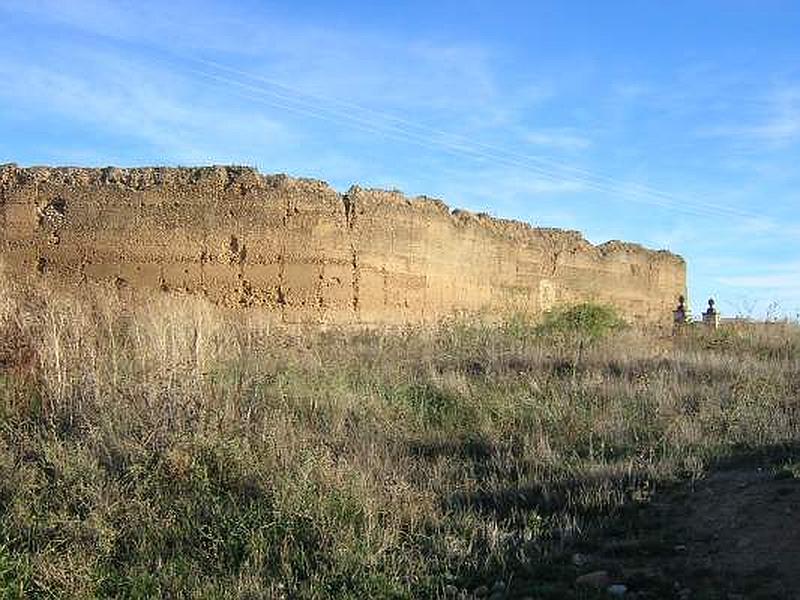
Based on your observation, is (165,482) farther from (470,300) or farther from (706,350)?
(470,300)

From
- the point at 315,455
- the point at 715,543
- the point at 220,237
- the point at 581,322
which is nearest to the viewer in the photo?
the point at 715,543

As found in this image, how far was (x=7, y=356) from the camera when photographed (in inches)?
312

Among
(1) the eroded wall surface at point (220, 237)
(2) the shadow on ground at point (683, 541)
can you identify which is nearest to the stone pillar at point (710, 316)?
(1) the eroded wall surface at point (220, 237)

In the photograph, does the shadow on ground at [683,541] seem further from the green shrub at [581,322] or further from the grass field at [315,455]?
the green shrub at [581,322]

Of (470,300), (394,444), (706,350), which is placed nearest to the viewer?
(394,444)

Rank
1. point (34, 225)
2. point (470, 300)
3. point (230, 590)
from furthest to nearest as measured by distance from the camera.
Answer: point (470, 300), point (34, 225), point (230, 590)

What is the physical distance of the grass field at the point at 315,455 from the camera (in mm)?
4660

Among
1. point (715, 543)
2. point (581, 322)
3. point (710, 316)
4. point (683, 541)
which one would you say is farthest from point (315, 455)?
point (710, 316)

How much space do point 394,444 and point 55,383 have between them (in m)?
2.92

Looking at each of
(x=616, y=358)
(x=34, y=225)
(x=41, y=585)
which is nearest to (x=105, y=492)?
(x=41, y=585)

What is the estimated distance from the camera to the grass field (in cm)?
466

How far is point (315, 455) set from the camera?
19.3ft

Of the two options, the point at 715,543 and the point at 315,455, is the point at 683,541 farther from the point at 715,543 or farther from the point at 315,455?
the point at 315,455

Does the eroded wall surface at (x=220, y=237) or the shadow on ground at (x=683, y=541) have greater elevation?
the eroded wall surface at (x=220, y=237)
